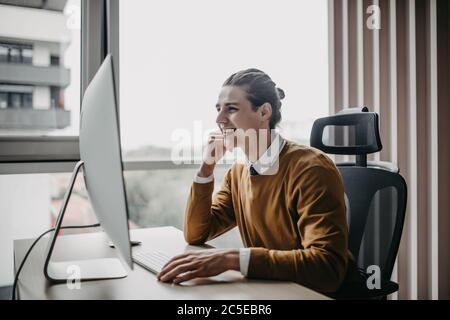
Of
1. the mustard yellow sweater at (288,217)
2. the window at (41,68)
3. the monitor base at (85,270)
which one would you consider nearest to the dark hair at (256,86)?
the mustard yellow sweater at (288,217)

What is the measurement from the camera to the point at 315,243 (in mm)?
1006

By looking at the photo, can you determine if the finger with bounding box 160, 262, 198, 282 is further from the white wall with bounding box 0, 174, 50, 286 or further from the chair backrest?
the white wall with bounding box 0, 174, 50, 286

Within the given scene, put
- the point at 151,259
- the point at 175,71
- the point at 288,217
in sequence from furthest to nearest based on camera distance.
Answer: the point at 175,71 → the point at 288,217 → the point at 151,259

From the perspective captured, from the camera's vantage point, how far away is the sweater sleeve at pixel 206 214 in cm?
134

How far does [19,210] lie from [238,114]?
1.14m

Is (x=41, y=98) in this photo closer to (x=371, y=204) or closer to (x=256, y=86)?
(x=256, y=86)

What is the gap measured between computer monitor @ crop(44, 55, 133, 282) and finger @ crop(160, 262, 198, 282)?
0.14m

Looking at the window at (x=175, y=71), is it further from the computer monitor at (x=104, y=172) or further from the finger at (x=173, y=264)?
the finger at (x=173, y=264)

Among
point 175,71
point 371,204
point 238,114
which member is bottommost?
point 371,204

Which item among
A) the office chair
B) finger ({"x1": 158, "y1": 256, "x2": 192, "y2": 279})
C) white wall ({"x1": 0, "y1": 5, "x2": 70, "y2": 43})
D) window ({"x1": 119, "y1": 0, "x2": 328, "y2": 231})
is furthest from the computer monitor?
white wall ({"x1": 0, "y1": 5, "x2": 70, "y2": 43})

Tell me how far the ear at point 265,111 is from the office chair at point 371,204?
20cm

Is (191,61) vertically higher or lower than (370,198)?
higher

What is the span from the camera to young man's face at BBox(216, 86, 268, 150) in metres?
1.34

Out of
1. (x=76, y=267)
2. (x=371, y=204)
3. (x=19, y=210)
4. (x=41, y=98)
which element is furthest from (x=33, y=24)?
(x=371, y=204)
